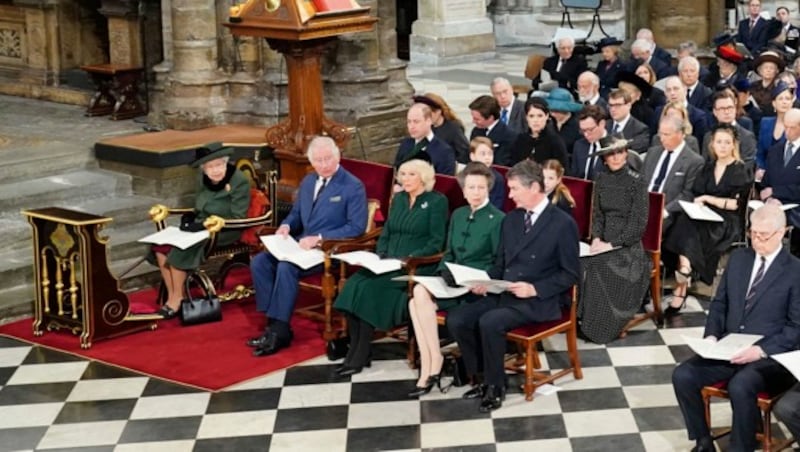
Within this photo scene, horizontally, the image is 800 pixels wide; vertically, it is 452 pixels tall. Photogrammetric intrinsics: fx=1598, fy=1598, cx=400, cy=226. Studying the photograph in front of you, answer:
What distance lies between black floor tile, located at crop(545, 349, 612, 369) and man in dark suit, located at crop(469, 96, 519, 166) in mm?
Result: 2108

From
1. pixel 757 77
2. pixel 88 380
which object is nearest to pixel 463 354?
pixel 88 380

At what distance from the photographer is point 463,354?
867cm

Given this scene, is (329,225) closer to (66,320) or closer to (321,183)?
(321,183)

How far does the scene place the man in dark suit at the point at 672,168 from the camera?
10.3 metres

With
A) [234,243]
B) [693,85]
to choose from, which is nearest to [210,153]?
[234,243]

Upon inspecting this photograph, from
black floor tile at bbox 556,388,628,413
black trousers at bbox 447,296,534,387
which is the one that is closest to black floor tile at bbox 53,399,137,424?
black trousers at bbox 447,296,534,387

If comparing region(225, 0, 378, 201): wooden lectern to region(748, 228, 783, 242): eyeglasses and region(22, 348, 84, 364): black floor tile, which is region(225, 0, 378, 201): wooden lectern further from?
region(748, 228, 783, 242): eyeglasses

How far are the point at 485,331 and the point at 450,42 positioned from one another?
511 inches

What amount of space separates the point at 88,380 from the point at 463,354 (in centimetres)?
221

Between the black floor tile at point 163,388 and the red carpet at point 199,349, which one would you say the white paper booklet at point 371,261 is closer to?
the red carpet at point 199,349

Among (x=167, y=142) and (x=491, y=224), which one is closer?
(x=491, y=224)

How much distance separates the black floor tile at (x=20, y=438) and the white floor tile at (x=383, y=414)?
1.62m

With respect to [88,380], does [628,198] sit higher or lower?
higher

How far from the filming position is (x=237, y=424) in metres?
8.40
